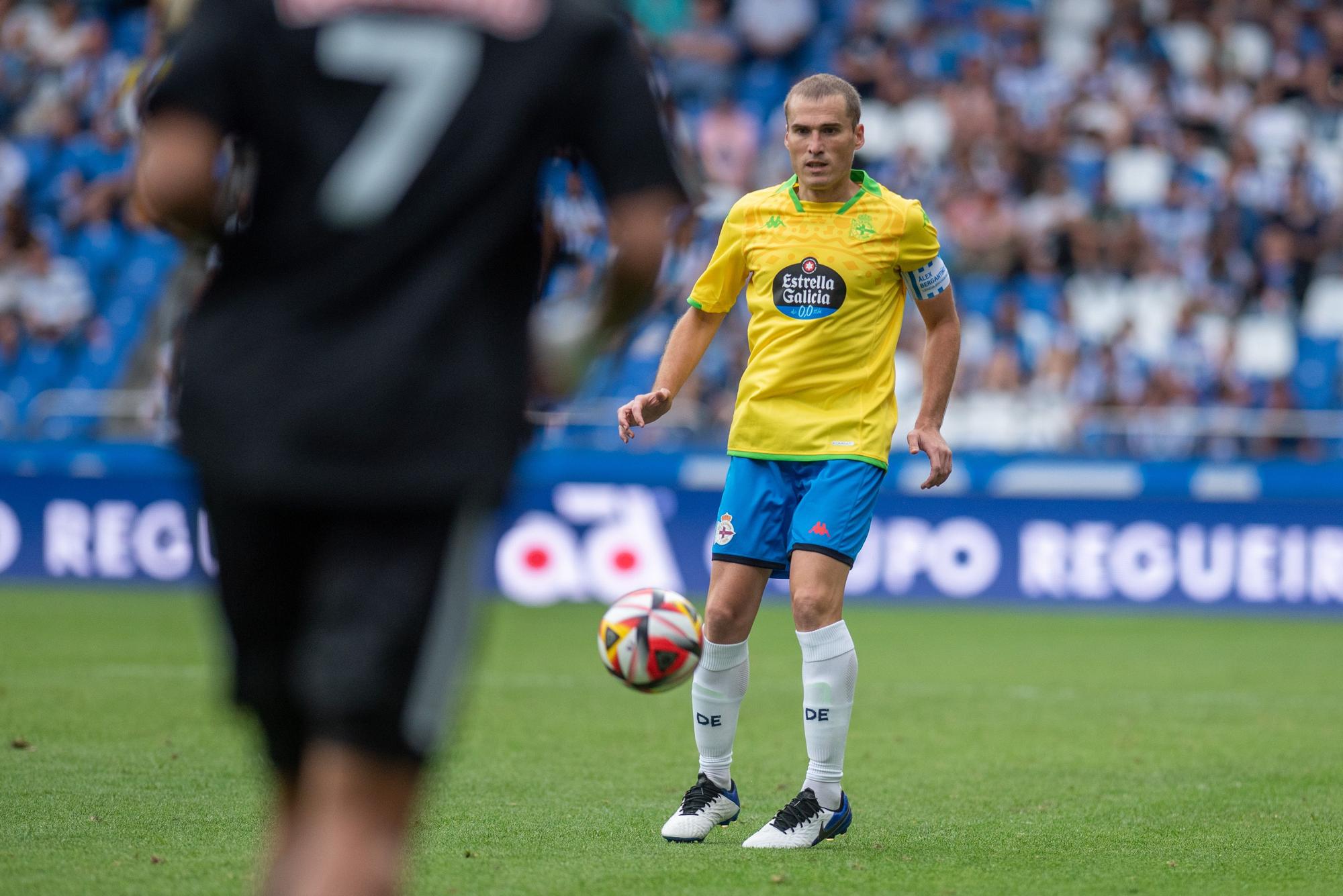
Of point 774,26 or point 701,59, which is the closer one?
point 701,59

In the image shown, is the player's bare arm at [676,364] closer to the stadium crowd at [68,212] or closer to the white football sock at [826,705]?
the white football sock at [826,705]

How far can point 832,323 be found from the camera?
5895 mm

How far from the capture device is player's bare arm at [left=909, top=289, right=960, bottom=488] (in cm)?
585

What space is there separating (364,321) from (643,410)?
2814 mm

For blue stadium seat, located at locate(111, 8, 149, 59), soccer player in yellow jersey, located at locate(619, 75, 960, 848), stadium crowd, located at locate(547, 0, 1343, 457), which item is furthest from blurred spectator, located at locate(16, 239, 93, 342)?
soccer player in yellow jersey, located at locate(619, 75, 960, 848)

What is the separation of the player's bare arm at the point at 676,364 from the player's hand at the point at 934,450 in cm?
79

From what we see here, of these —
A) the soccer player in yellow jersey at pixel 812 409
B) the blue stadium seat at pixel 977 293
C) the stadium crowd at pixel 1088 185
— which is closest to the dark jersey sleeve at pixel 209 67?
the soccer player in yellow jersey at pixel 812 409

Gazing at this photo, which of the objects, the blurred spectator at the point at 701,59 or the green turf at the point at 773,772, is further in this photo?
the blurred spectator at the point at 701,59

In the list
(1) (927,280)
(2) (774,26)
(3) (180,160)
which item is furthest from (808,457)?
(2) (774,26)

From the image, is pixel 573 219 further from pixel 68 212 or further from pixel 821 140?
pixel 68 212

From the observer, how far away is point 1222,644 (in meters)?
12.7

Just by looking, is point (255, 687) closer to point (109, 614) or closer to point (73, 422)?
point (109, 614)

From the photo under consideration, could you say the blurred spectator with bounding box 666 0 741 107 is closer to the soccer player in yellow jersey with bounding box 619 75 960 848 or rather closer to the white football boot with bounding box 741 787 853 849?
the soccer player in yellow jersey with bounding box 619 75 960 848

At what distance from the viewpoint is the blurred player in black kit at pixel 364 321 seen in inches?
108
